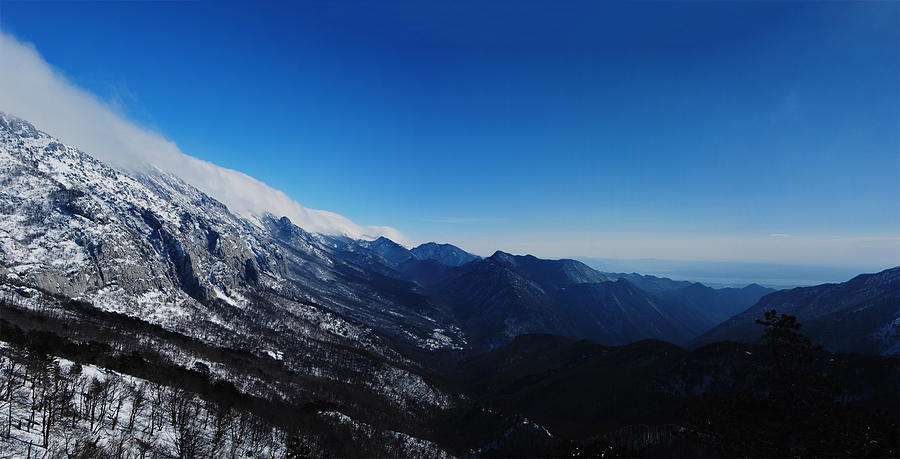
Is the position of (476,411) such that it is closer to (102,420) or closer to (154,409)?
(154,409)

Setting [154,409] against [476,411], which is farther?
[476,411]

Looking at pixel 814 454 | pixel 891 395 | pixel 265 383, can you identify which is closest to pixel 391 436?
pixel 265 383

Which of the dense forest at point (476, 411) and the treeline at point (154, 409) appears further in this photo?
the treeline at point (154, 409)

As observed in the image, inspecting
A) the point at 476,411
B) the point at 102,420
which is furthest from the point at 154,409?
the point at 476,411

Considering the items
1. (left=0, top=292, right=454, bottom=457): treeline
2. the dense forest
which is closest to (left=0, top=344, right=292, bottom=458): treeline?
(left=0, top=292, right=454, bottom=457): treeline

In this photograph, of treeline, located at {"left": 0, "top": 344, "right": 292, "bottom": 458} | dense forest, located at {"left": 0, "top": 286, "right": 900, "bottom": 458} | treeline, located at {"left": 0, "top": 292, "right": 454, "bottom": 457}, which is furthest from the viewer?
treeline, located at {"left": 0, "top": 292, "right": 454, "bottom": 457}

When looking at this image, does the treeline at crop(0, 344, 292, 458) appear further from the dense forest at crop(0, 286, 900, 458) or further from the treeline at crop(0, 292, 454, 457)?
the dense forest at crop(0, 286, 900, 458)

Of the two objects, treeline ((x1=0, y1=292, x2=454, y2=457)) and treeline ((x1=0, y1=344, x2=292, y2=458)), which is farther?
treeline ((x1=0, y1=292, x2=454, y2=457))

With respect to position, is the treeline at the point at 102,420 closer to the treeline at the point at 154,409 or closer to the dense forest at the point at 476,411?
the treeline at the point at 154,409

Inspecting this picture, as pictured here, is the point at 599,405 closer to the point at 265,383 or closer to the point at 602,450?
the point at 602,450

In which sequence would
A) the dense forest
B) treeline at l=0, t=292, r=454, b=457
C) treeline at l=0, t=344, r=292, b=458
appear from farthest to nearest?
treeline at l=0, t=292, r=454, b=457
treeline at l=0, t=344, r=292, b=458
the dense forest

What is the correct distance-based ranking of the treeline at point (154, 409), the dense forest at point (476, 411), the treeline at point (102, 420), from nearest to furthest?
1. the dense forest at point (476, 411)
2. the treeline at point (102, 420)
3. the treeline at point (154, 409)

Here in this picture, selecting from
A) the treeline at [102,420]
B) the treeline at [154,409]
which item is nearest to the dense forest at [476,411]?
the treeline at [102,420]
